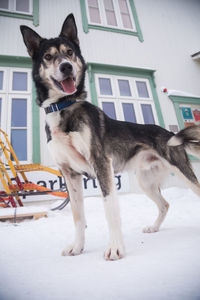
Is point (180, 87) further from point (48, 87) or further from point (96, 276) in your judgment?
point (96, 276)

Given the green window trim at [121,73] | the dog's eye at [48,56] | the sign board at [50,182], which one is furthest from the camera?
the green window trim at [121,73]

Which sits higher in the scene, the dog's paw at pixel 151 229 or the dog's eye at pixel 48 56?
the dog's eye at pixel 48 56

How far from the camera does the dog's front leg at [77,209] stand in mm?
961

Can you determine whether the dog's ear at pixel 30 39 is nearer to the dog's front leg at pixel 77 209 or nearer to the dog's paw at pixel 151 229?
the dog's front leg at pixel 77 209

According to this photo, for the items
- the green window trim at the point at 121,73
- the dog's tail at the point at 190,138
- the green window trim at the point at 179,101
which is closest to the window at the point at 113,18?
the green window trim at the point at 121,73

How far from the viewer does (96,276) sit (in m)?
0.57

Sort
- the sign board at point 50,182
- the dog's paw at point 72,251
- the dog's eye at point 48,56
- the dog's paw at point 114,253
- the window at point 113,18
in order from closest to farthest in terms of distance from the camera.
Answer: the dog's paw at point 114,253 → the dog's paw at point 72,251 → the dog's eye at point 48,56 → the window at point 113,18 → the sign board at point 50,182

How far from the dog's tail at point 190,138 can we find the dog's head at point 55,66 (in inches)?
31.9

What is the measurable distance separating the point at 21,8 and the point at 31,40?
10.5 feet

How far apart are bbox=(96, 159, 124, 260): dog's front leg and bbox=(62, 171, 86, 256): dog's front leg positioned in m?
0.24

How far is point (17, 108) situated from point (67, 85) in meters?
3.07

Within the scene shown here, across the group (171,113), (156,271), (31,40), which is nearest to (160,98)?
(171,113)

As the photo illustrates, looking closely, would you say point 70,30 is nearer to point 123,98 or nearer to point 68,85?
point 68,85

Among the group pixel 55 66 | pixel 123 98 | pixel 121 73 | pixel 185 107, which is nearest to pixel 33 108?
pixel 123 98
